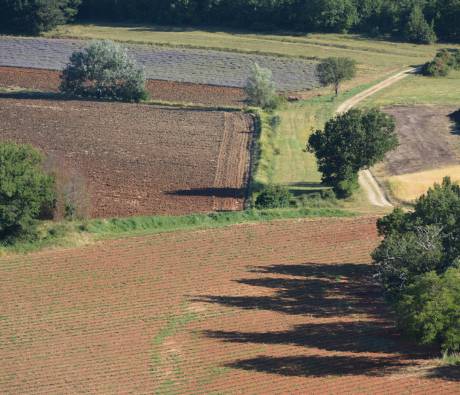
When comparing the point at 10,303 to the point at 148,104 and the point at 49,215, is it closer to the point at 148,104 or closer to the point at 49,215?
the point at 49,215

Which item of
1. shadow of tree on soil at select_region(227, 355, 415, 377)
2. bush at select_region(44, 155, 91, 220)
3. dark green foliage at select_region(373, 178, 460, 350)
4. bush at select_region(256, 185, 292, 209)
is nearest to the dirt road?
bush at select_region(256, 185, 292, 209)

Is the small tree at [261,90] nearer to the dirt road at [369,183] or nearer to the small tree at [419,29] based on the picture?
the dirt road at [369,183]

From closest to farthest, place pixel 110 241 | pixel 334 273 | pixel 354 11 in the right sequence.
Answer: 1. pixel 334 273
2. pixel 110 241
3. pixel 354 11

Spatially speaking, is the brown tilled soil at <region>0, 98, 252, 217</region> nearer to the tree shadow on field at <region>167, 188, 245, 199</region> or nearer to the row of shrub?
the tree shadow on field at <region>167, 188, 245, 199</region>

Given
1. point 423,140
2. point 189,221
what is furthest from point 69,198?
point 423,140

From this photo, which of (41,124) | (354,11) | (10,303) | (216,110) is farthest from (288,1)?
(10,303)

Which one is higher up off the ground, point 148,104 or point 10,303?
point 148,104

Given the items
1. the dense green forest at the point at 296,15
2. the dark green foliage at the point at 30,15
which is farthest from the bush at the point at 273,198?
the dark green foliage at the point at 30,15
